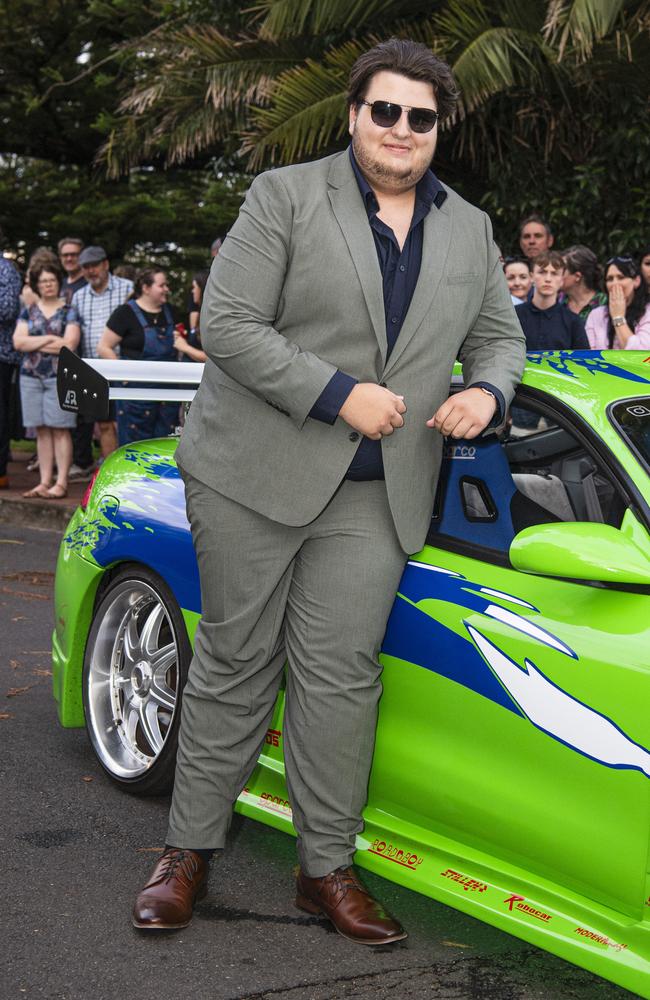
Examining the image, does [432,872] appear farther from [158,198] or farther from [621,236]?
[158,198]

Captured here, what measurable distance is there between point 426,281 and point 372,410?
15.1 inches

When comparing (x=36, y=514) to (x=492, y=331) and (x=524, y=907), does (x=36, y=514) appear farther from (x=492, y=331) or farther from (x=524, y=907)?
(x=524, y=907)

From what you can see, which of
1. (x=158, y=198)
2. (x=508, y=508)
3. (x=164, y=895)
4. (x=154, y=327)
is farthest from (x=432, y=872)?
(x=158, y=198)

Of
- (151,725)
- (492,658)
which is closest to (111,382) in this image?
(151,725)

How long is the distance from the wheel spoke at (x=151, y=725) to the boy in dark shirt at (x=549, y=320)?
3.35 m

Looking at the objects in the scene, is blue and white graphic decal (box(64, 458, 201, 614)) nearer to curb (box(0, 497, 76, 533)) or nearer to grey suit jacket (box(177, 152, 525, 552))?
grey suit jacket (box(177, 152, 525, 552))

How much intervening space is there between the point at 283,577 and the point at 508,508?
60 centimetres

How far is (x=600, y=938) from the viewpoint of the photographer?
2.82m

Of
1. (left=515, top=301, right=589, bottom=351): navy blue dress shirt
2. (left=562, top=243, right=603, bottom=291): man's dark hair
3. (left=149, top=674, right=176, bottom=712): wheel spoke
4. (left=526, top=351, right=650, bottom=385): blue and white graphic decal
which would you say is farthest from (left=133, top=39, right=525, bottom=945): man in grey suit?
(left=562, top=243, right=603, bottom=291): man's dark hair

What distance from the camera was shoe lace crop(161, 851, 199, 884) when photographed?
3.36 metres

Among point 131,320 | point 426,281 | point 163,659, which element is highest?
point 426,281

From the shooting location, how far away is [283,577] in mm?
3314

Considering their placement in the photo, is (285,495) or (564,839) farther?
(285,495)

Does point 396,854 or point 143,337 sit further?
point 143,337
